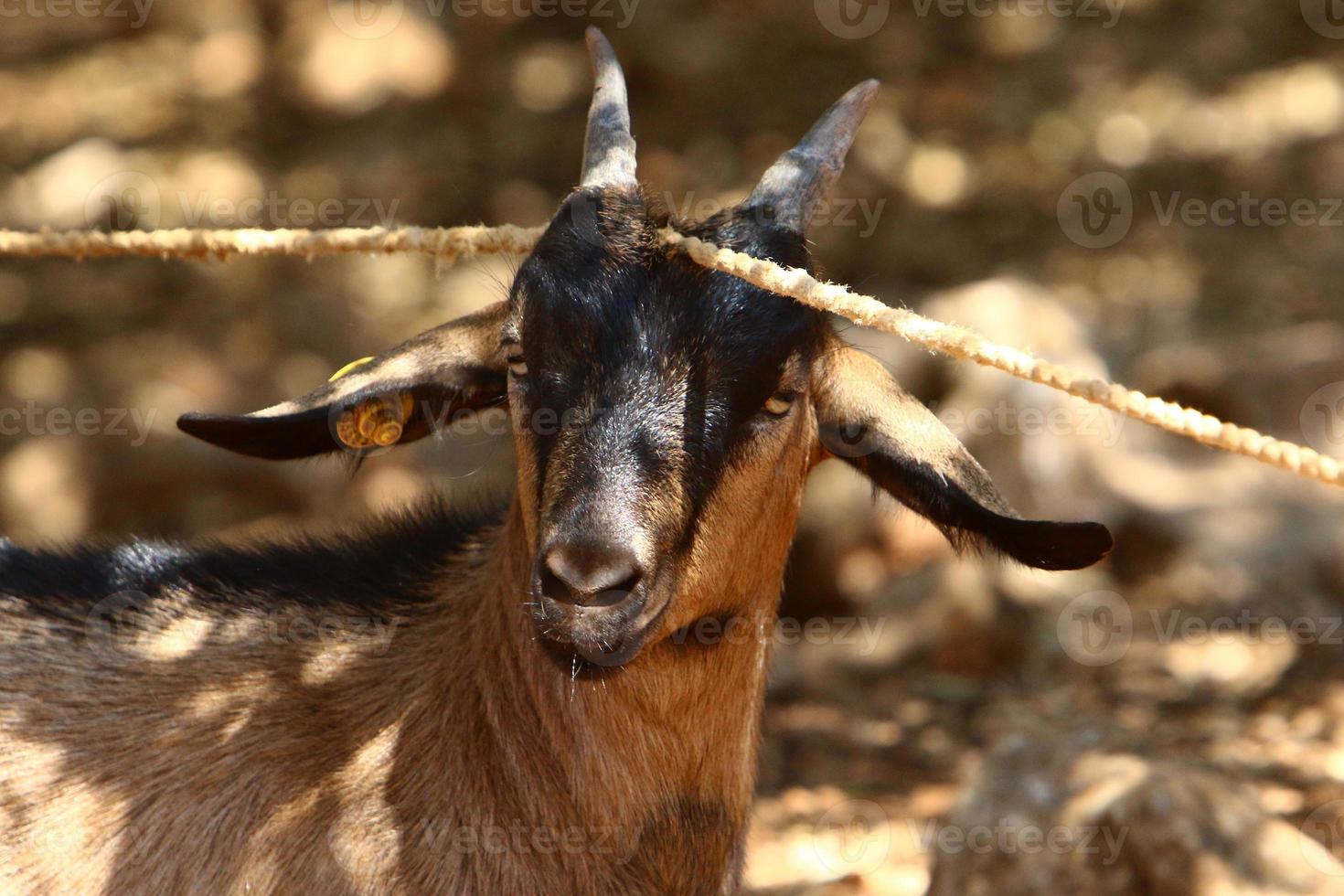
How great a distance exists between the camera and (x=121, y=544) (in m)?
4.18

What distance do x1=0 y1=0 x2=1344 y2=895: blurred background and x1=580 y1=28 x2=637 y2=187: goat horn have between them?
3.38 metres

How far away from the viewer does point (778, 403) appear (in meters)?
3.47

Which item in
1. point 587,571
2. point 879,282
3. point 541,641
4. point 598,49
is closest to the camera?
point 587,571

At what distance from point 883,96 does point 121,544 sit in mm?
6465

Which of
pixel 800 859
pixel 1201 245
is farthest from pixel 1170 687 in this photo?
pixel 1201 245

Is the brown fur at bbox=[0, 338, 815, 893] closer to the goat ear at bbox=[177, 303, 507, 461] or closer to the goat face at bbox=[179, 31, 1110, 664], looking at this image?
the goat face at bbox=[179, 31, 1110, 664]

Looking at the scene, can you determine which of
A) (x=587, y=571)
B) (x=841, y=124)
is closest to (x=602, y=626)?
(x=587, y=571)

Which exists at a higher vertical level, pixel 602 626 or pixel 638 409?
pixel 638 409

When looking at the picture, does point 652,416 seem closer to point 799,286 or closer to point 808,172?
point 799,286

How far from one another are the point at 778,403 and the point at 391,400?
104cm

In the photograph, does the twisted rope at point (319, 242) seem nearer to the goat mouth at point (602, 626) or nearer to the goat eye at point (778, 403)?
the goat eye at point (778, 403)

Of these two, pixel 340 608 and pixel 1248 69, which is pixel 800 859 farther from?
pixel 1248 69

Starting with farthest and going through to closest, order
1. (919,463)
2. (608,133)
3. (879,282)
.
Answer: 1. (879,282)
2. (608,133)
3. (919,463)

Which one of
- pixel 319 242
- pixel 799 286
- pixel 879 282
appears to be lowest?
pixel 879 282
